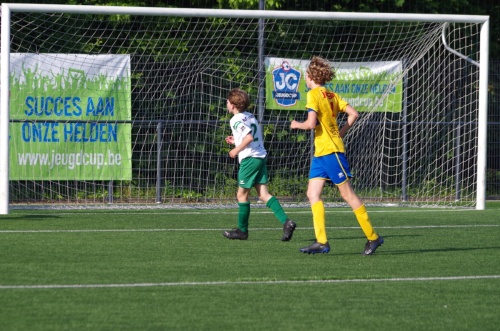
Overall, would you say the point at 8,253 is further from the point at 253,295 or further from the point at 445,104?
the point at 445,104

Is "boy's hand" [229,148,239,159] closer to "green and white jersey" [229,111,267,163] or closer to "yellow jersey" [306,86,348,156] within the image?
"green and white jersey" [229,111,267,163]

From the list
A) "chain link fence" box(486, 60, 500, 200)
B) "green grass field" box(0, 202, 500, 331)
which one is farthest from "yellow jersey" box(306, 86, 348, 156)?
"chain link fence" box(486, 60, 500, 200)

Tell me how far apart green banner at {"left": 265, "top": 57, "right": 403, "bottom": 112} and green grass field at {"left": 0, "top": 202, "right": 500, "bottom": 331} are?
4672mm

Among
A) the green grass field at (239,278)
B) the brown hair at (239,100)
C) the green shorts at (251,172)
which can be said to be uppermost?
the brown hair at (239,100)

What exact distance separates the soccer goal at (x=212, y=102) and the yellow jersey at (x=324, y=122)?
Result: 5.52 metres

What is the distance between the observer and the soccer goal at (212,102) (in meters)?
15.0

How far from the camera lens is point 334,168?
28.0 ft

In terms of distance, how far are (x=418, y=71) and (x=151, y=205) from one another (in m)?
4.96

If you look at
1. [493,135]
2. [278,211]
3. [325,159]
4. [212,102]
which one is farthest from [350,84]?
[325,159]

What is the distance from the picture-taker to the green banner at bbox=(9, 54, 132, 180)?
1487cm

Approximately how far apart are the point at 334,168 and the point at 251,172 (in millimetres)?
1704

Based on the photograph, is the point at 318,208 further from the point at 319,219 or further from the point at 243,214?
the point at 243,214

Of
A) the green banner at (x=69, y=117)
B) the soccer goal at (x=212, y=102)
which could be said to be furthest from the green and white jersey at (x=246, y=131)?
the green banner at (x=69, y=117)

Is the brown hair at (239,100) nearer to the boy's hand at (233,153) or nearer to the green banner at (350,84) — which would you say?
the boy's hand at (233,153)
